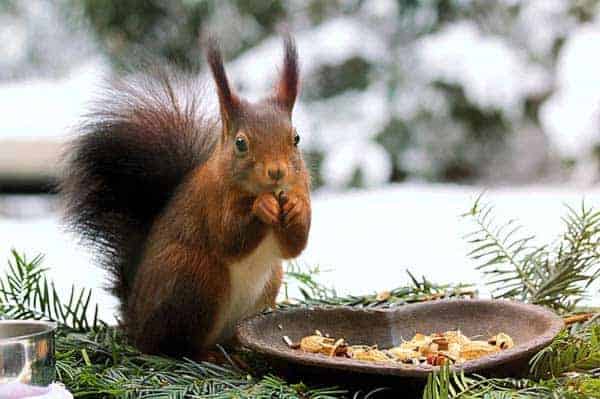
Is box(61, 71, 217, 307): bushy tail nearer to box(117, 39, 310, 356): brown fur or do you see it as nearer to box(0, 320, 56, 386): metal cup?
box(117, 39, 310, 356): brown fur

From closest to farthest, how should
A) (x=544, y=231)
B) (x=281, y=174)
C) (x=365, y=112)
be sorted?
1. (x=281, y=174)
2. (x=544, y=231)
3. (x=365, y=112)

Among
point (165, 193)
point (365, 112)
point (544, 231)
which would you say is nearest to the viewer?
point (165, 193)

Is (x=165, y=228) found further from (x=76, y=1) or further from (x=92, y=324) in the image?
(x=76, y=1)

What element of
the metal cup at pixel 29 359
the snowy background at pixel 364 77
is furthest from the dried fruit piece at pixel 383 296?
the snowy background at pixel 364 77

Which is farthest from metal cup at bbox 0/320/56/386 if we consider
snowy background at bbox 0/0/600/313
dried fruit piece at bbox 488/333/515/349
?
snowy background at bbox 0/0/600/313

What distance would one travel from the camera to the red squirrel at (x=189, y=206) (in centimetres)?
90

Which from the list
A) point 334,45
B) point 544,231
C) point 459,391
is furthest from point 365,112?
point 459,391

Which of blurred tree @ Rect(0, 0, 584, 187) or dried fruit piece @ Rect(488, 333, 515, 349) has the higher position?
blurred tree @ Rect(0, 0, 584, 187)

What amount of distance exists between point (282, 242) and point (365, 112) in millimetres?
1593

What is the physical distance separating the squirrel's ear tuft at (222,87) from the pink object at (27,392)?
0.34 metres

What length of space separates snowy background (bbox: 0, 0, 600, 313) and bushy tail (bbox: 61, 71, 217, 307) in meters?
1.32

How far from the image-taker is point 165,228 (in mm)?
955

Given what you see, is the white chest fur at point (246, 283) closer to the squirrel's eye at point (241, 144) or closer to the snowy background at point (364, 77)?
the squirrel's eye at point (241, 144)

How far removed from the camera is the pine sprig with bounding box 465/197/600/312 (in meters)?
0.96
